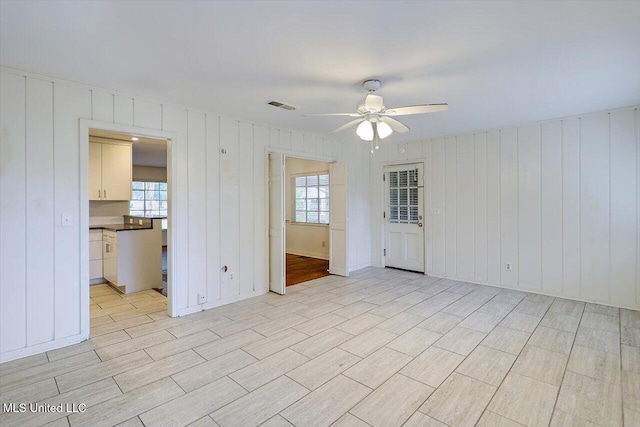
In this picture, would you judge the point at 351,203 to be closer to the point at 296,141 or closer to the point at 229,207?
the point at 296,141

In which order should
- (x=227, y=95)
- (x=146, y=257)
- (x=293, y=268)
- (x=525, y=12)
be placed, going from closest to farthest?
(x=525, y=12) < (x=227, y=95) < (x=146, y=257) < (x=293, y=268)

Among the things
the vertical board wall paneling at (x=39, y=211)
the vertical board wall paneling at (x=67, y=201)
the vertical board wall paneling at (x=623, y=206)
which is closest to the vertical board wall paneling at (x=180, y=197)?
the vertical board wall paneling at (x=67, y=201)

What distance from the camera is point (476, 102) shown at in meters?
3.73

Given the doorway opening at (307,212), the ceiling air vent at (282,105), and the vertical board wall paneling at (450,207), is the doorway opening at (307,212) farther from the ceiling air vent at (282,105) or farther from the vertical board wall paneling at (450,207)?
the ceiling air vent at (282,105)

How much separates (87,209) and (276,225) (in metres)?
2.35

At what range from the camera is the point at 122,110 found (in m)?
3.38

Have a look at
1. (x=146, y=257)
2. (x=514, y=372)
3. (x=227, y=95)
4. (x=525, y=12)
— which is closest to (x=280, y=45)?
(x=227, y=95)

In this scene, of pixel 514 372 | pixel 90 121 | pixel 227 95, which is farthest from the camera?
pixel 227 95

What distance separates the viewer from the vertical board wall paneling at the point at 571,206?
4.36 meters

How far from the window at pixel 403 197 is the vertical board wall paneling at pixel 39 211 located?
5345mm

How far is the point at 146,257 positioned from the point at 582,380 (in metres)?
5.52

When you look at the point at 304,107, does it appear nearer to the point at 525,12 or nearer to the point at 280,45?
the point at 280,45

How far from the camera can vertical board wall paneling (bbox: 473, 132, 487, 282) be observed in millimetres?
5199

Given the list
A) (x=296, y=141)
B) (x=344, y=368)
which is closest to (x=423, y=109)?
(x=344, y=368)
